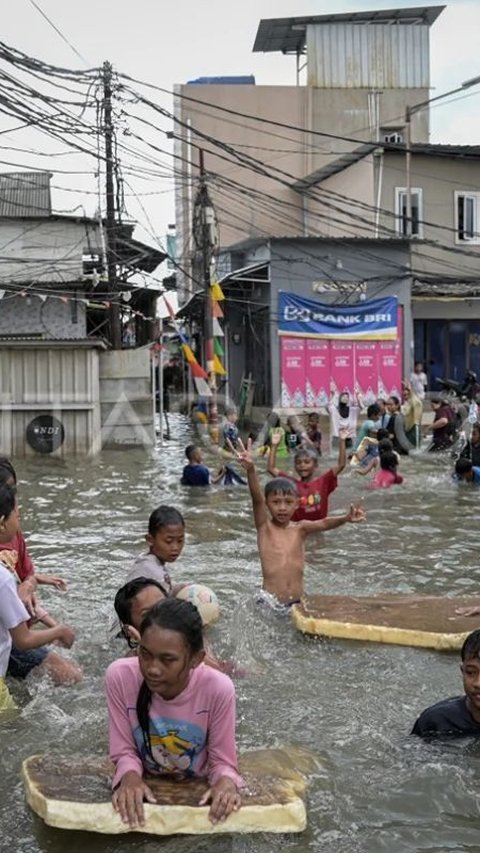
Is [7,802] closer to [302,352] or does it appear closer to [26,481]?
[26,481]

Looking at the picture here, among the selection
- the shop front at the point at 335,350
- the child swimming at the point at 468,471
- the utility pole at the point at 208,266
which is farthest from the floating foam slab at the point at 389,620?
the shop front at the point at 335,350

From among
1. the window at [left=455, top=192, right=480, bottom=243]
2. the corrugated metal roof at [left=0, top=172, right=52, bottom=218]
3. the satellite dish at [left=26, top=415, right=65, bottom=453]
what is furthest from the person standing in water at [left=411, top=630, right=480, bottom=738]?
the window at [left=455, top=192, right=480, bottom=243]

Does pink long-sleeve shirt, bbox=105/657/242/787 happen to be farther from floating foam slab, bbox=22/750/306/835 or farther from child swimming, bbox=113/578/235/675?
child swimming, bbox=113/578/235/675

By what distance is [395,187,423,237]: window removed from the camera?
28.1 meters

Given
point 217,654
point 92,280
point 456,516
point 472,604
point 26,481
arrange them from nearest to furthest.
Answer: point 217,654 → point 472,604 → point 456,516 → point 26,481 → point 92,280

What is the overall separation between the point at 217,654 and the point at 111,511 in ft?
23.1

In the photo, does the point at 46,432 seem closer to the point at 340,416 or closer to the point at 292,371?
the point at 340,416

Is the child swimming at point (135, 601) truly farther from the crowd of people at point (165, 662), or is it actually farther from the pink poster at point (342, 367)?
the pink poster at point (342, 367)

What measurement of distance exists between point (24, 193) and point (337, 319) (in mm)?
10346

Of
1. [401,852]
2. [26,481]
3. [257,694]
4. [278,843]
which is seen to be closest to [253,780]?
[278,843]

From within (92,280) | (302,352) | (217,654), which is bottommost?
(217,654)

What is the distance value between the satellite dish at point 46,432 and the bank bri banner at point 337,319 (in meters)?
7.62

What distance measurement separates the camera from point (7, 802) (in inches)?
164

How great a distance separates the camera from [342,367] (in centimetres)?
2544
